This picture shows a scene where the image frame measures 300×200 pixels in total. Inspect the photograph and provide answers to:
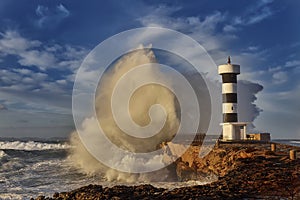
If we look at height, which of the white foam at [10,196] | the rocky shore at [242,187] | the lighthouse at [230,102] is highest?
the lighthouse at [230,102]

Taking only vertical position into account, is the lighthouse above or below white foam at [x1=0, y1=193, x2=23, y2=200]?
above

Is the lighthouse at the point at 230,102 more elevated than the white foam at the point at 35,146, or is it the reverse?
the lighthouse at the point at 230,102

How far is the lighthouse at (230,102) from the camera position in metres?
24.1

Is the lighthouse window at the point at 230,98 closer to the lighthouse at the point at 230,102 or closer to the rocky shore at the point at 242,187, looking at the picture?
the lighthouse at the point at 230,102

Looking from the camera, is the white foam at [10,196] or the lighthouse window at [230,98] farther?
the lighthouse window at [230,98]

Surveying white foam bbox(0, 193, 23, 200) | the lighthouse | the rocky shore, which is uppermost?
→ the lighthouse

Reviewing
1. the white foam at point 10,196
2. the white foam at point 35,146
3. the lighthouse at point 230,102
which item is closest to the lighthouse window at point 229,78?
the lighthouse at point 230,102

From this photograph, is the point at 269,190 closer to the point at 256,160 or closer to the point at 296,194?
the point at 296,194

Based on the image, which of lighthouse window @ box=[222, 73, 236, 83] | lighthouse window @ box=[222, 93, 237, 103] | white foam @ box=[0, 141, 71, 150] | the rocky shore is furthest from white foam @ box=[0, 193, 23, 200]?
white foam @ box=[0, 141, 71, 150]

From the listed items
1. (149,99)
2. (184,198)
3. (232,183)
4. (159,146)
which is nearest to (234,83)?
(159,146)

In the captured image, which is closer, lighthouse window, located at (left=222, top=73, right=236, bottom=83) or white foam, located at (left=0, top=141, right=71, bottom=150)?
lighthouse window, located at (left=222, top=73, right=236, bottom=83)

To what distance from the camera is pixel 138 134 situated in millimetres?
33906

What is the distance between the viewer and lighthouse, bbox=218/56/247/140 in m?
24.1

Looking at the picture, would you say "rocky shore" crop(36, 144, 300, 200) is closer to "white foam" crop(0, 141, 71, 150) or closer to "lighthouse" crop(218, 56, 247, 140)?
"lighthouse" crop(218, 56, 247, 140)
